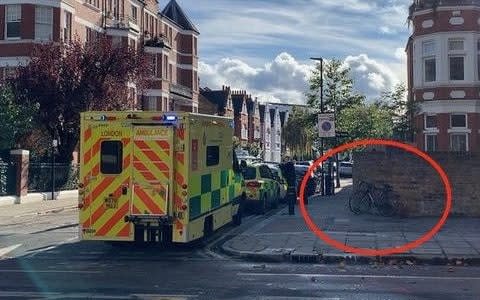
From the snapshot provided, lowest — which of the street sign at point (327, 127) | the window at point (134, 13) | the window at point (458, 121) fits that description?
the street sign at point (327, 127)

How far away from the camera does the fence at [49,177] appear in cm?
2920

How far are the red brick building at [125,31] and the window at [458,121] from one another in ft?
59.2

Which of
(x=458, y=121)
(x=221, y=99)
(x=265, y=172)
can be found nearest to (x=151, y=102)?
(x=458, y=121)

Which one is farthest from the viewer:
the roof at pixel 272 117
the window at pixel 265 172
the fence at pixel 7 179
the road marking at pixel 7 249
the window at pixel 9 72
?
the roof at pixel 272 117

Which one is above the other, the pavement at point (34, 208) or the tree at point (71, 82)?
the tree at point (71, 82)

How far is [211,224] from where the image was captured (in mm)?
14547

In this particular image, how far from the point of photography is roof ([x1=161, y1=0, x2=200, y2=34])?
64.3 meters

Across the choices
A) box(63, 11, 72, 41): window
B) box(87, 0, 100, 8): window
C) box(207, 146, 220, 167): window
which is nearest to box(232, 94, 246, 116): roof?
box(87, 0, 100, 8): window

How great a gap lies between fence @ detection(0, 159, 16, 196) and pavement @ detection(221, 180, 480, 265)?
1264 centimetres

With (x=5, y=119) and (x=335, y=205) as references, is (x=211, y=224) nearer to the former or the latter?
(x=335, y=205)

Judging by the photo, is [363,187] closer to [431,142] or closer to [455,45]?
[431,142]

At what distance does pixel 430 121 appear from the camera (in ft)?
106

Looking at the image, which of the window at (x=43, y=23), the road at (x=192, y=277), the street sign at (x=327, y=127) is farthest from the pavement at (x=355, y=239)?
the window at (x=43, y=23)

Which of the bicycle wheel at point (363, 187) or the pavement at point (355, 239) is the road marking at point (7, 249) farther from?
the bicycle wheel at point (363, 187)
